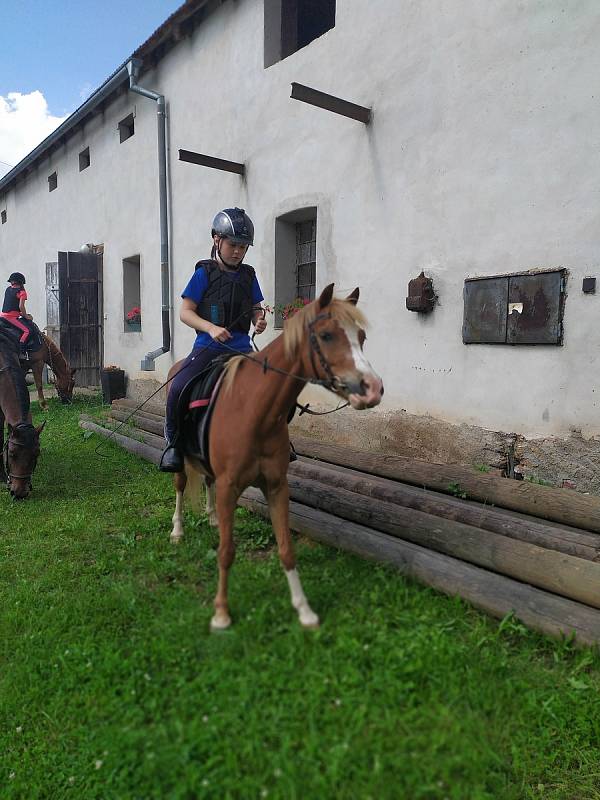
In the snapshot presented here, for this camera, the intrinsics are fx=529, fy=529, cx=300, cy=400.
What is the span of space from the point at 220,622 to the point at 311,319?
168 centimetres

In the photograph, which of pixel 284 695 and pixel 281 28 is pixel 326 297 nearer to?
pixel 284 695

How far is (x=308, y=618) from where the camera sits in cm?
282

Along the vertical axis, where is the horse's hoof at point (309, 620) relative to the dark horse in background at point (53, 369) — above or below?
below

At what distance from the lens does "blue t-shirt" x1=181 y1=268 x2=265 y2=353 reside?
3.62m

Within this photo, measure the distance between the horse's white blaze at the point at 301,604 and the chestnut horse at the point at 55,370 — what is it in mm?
10187

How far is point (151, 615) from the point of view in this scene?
10.5ft

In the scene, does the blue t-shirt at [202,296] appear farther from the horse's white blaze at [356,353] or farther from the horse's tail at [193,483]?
the horse's white blaze at [356,353]

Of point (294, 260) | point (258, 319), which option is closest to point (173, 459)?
point (258, 319)

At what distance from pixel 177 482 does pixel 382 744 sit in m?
2.85

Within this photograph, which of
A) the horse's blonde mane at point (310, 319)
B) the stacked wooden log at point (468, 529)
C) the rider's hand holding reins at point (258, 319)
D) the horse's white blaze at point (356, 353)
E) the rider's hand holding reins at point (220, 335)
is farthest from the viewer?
the rider's hand holding reins at point (258, 319)

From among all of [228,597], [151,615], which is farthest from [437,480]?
[151,615]

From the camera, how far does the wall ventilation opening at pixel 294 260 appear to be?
7703mm

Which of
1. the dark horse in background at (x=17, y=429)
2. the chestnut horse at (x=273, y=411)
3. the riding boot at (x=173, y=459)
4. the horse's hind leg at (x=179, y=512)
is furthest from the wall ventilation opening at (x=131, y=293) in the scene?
the chestnut horse at (x=273, y=411)

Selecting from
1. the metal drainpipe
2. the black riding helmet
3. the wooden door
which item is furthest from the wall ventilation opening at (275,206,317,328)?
the wooden door
